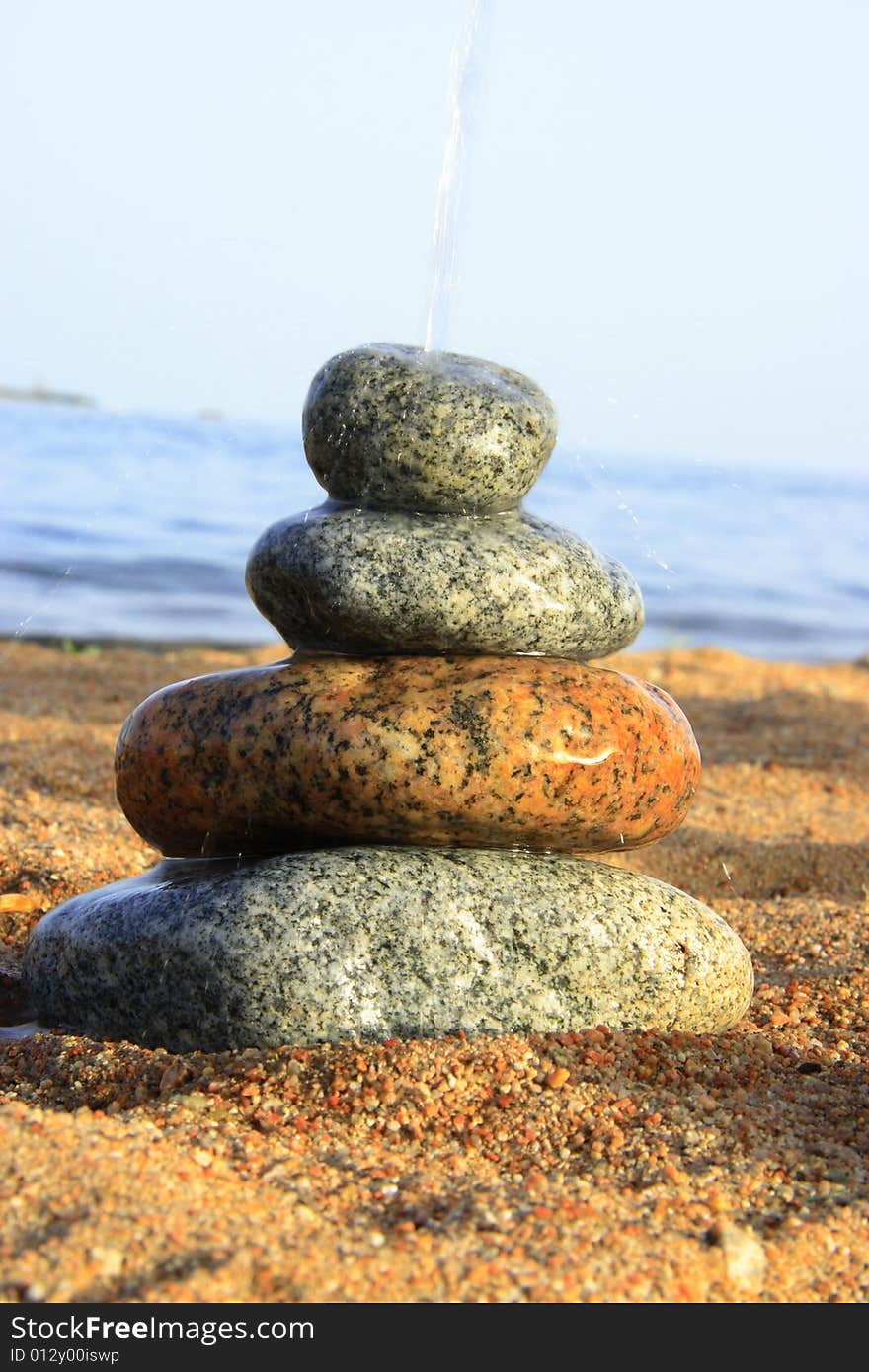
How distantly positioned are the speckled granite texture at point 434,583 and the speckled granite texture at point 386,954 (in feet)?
2.22

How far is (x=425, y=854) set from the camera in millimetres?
4059

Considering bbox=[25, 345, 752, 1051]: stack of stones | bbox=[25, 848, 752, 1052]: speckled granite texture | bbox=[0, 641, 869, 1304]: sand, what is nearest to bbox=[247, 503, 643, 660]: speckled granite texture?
bbox=[25, 345, 752, 1051]: stack of stones

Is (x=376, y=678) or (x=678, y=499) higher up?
(x=376, y=678)

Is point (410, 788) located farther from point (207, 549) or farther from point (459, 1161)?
point (207, 549)

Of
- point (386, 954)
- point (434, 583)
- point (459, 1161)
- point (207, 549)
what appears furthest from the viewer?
point (207, 549)

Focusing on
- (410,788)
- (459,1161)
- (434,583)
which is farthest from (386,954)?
(434,583)

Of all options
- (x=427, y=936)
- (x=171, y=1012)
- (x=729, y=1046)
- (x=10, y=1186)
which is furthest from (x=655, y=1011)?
(x=10, y=1186)

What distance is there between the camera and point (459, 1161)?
3.05 m

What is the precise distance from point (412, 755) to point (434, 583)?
1.80 feet

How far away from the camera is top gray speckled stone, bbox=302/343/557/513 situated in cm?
426

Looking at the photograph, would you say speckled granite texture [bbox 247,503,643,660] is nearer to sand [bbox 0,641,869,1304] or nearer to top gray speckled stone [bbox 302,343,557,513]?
top gray speckled stone [bbox 302,343,557,513]
